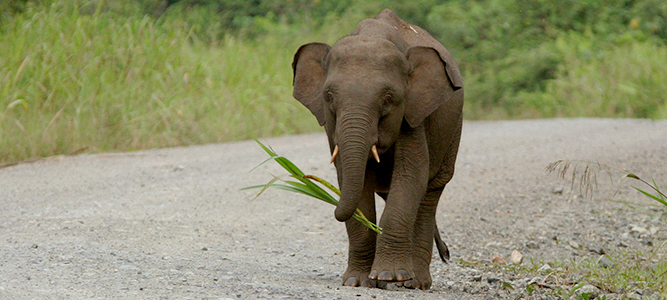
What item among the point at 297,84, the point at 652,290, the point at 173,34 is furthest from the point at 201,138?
the point at 652,290

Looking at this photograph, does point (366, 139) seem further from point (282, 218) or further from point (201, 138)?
point (201, 138)

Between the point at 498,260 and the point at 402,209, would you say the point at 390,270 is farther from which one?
the point at 498,260

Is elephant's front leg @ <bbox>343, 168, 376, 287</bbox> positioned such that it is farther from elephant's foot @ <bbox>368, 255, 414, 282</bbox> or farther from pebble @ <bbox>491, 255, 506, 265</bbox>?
pebble @ <bbox>491, 255, 506, 265</bbox>

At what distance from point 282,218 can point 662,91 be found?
13.1 meters

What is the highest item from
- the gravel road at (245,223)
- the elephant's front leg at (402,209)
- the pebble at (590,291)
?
the elephant's front leg at (402,209)

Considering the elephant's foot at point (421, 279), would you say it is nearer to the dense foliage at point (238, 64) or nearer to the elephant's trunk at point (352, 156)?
the elephant's trunk at point (352, 156)

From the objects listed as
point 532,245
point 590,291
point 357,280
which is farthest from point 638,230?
point 357,280

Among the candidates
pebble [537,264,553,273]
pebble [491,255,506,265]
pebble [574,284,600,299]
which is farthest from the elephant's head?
pebble [491,255,506,265]

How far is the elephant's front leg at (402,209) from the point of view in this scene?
5.35 metres

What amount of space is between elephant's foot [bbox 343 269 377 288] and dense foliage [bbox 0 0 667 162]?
5.69 m

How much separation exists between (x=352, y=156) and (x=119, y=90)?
790 centimetres

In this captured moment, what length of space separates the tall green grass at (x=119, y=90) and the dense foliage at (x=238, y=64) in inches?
0.8

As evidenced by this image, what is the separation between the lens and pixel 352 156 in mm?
4922

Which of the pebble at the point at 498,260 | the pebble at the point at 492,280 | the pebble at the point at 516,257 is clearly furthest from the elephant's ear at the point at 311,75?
the pebble at the point at 516,257
